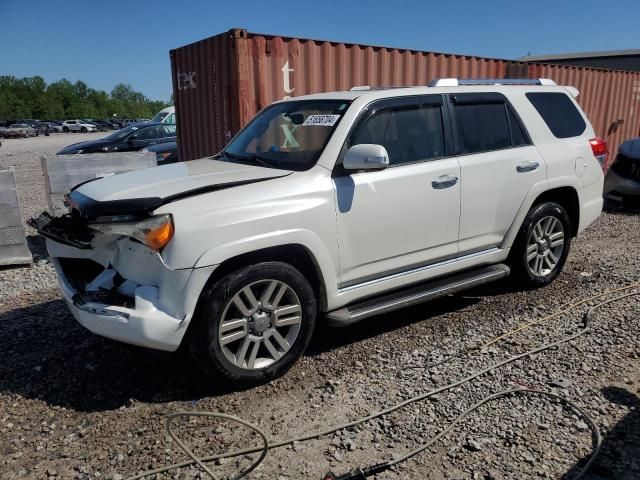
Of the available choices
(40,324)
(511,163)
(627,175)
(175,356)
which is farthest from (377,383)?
(627,175)

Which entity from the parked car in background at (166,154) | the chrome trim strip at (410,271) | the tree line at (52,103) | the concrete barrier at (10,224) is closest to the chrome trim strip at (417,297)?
the chrome trim strip at (410,271)

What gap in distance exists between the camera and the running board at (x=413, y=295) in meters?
3.70

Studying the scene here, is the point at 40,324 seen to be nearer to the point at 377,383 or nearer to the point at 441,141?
the point at 377,383

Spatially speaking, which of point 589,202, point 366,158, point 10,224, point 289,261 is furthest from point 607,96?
point 10,224

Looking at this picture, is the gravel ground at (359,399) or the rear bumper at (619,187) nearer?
the gravel ground at (359,399)

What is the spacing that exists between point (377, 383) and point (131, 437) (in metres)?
1.52

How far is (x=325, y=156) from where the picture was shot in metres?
3.72

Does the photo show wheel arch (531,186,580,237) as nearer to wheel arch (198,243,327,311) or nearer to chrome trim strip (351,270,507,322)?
chrome trim strip (351,270,507,322)

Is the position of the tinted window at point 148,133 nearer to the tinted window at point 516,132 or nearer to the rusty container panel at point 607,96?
the rusty container panel at point 607,96

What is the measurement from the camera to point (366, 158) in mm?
3543

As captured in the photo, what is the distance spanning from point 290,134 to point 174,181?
3.52 ft

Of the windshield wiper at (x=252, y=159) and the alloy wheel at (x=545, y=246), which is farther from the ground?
the windshield wiper at (x=252, y=159)

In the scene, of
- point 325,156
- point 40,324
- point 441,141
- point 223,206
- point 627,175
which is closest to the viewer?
point 223,206

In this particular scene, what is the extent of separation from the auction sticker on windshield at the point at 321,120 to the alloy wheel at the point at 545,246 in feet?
7.17
